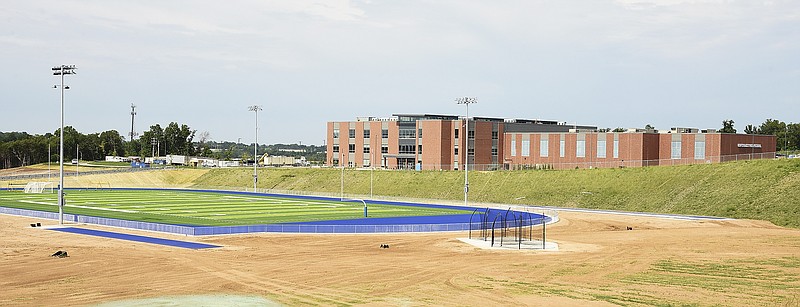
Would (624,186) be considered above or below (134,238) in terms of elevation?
above

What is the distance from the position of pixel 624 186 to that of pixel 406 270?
5281 centimetres

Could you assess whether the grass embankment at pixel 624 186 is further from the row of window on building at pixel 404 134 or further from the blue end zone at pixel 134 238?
the blue end zone at pixel 134 238

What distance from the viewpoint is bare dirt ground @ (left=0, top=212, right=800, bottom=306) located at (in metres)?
27.9

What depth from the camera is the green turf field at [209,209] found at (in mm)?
59531

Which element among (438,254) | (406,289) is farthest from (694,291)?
(438,254)

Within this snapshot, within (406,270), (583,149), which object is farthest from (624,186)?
(406,270)

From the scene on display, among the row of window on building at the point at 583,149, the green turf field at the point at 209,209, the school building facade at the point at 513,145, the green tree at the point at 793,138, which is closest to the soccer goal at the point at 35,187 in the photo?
the green turf field at the point at 209,209

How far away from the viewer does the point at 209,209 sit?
2756 inches

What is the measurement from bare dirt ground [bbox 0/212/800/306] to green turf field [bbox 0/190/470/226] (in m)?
10.8

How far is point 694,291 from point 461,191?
66013 millimetres

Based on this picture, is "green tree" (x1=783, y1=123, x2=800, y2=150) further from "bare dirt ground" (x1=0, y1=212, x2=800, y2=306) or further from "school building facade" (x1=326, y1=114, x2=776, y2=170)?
"bare dirt ground" (x1=0, y1=212, x2=800, y2=306)

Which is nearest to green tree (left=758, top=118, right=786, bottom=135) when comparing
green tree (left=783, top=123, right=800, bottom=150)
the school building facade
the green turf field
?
green tree (left=783, top=123, right=800, bottom=150)

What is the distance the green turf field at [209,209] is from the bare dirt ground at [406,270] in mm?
10832

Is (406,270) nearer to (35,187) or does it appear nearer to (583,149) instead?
(35,187)
